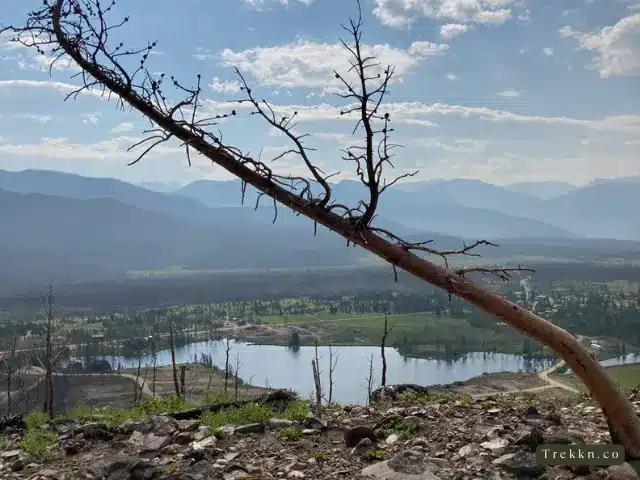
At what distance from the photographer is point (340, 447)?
5898 mm

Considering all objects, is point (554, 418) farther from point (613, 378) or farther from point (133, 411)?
point (133, 411)

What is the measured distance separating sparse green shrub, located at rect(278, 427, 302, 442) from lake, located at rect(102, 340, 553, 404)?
4313 centimetres

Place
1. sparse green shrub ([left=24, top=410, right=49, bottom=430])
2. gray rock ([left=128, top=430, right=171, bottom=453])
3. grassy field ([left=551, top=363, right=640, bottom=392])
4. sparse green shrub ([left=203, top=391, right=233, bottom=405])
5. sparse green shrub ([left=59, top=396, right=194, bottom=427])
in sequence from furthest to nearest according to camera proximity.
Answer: grassy field ([left=551, top=363, right=640, bottom=392]) → sparse green shrub ([left=203, top=391, right=233, bottom=405]) → sparse green shrub ([left=59, top=396, right=194, bottom=427]) → sparse green shrub ([left=24, top=410, right=49, bottom=430]) → gray rock ([left=128, top=430, right=171, bottom=453])

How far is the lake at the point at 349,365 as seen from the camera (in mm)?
59719

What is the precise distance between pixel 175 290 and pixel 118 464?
577ft

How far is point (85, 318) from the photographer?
128625 millimetres

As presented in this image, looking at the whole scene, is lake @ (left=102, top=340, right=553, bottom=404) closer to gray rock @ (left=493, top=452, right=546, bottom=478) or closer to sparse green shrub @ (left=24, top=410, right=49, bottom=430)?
sparse green shrub @ (left=24, top=410, right=49, bottom=430)

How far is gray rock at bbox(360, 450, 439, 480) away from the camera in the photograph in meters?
4.81

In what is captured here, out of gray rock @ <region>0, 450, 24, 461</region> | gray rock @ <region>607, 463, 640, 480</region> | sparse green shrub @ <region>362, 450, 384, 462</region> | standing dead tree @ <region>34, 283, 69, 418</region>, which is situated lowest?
standing dead tree @ <region>34, 283, 69, 418</region>

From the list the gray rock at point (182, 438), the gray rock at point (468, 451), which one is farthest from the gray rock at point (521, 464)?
the gray rock at point (182, 438)

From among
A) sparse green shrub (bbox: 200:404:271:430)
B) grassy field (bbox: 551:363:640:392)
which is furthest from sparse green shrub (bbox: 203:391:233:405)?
grassy field (bbox: 551:363:640:392)

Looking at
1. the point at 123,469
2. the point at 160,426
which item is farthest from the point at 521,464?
the point at 160,426

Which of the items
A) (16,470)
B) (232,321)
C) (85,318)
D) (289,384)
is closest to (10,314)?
(85,318)

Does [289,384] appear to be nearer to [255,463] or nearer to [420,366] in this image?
[420,366]
